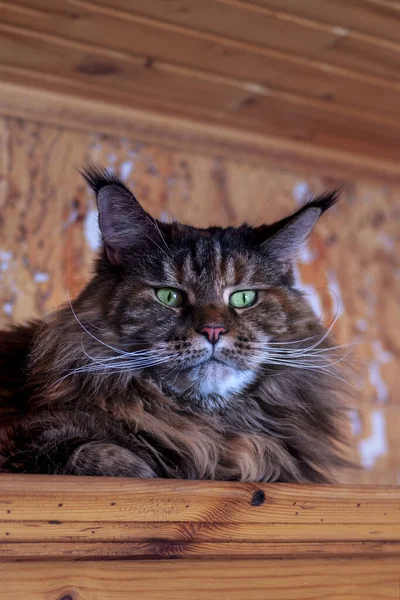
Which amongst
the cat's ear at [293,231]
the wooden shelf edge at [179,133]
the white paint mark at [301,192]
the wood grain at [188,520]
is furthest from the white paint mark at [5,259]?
the wood grain at [188,520]

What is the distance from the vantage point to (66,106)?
2424 millimetres

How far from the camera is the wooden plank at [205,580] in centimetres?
121

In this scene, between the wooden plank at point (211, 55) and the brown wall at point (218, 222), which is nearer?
the wooden plank at point (211, 55)

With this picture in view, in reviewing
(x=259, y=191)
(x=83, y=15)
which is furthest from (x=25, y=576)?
(x=259, y=191)

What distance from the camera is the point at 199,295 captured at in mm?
1616

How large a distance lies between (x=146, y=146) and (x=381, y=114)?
79 cm

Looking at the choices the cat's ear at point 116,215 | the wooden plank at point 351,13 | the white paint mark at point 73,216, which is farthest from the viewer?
the white paint mark at point 73,216

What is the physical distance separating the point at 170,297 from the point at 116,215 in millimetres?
220

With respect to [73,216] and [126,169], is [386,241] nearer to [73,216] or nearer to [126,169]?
[126,169]

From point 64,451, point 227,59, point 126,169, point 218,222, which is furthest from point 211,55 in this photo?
point 64,451

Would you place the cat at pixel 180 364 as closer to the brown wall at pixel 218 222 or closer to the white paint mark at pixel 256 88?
the brown wall at pixel 218 222

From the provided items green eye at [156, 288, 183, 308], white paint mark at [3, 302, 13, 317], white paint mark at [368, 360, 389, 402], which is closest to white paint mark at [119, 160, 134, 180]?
white paint mark at [3, 302, 13, 317]

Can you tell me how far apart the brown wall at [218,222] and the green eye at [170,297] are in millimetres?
605

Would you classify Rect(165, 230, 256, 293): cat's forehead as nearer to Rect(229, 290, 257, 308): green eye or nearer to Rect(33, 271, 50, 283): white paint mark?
Rect(229, 290, 257, 308): green eye
